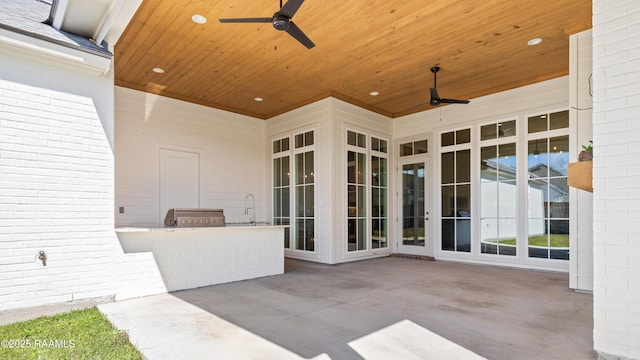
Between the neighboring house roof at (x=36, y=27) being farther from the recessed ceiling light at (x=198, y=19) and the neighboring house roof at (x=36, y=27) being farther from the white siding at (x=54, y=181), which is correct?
the recessed ceiling light at (x=198, y=19)

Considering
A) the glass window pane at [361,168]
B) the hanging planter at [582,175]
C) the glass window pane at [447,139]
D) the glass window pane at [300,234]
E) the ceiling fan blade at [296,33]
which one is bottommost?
the glass window pane at [300,234]

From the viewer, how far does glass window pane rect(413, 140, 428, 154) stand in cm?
727

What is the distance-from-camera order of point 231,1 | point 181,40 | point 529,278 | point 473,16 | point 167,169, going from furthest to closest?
point 167,169 < point 529,278 < point 181,40 < point 473,16 < point 231,1

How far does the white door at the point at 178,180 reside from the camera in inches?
249

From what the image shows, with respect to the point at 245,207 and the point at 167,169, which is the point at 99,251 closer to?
the point at 167,169

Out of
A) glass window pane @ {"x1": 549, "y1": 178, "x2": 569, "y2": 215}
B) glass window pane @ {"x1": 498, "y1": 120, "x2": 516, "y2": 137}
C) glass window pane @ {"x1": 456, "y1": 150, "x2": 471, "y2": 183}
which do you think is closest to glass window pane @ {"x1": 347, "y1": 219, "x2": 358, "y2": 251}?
glass window pane @ {"x1": 456, "y1": 150, "x2": 471, "y2": 183}

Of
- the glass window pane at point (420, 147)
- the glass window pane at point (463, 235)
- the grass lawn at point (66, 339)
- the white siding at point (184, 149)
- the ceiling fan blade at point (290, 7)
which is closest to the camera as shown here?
the grass lawn at point (66, 339)

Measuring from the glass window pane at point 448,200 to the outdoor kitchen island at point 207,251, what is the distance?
3.47 m

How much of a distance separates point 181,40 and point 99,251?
2779mm

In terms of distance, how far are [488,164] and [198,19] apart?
5.40 meters

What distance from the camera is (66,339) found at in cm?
270

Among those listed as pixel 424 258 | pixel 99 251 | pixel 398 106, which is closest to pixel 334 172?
pixel 398 106

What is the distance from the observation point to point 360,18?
3.97 m

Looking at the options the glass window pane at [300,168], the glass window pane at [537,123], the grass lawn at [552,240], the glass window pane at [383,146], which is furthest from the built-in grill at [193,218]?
the glass window pane at [537,123]
